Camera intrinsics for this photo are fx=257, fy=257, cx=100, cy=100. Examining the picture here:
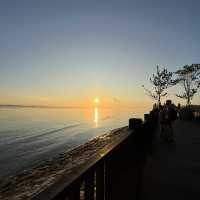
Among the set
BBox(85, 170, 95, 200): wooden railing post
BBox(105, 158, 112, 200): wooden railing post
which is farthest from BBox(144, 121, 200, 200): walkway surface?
BBox(85, 170, 95, 200): wooden railing post

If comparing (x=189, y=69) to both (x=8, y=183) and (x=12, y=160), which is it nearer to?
(x=12, y=160)

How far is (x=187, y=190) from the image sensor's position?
5.76 m

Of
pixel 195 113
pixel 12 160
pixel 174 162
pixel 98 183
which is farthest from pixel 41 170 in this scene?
pixel 195 113

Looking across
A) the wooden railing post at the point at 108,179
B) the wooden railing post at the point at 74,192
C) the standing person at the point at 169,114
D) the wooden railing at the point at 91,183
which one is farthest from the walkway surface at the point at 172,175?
the standing person at the point at 169,114

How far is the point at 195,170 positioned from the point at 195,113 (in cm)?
2841

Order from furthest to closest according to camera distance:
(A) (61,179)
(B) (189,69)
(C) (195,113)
Answer: (B) (189,69), (C) (195,113), (A) (61,179)

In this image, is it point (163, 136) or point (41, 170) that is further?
point (41, 170)

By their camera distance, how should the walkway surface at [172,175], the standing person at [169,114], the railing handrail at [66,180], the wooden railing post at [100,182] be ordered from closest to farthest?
the railing handrail at [66,180] → the wooden railing post at [100,182] → the walkway surface at [172,175] → the standing person at [169,114]

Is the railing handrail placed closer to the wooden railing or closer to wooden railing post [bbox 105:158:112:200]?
the wooden railing

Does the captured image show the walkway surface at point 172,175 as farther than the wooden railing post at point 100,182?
Yes

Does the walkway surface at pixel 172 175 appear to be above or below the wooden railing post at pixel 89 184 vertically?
below

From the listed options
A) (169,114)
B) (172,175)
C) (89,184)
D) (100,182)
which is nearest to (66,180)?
(89,184)

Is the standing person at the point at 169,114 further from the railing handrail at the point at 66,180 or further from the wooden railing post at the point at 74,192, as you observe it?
the wooden railing post at the point at 74,192

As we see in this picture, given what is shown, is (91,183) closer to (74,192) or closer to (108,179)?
(74,192)
